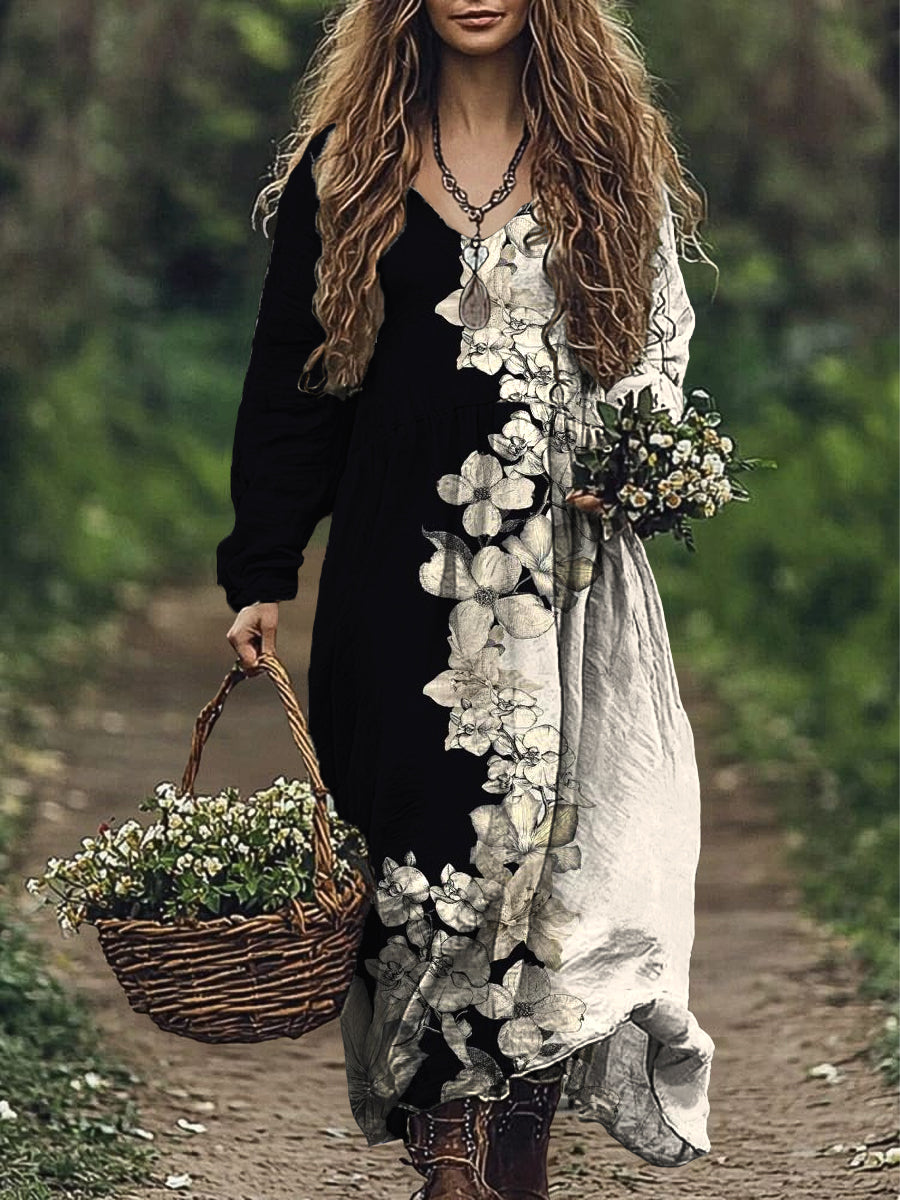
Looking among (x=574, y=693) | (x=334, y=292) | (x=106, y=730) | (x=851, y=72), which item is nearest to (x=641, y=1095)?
(x=574, y=693)

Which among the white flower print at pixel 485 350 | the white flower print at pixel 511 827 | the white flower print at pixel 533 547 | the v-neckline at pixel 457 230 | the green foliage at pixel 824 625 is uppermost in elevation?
the green foliage at pixel 824 625

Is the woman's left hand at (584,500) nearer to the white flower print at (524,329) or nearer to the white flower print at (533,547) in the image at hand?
the white flower print at (533,547)

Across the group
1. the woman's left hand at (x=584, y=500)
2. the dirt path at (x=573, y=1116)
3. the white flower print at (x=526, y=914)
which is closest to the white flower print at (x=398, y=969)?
the white flower print at (x=526, y=914)

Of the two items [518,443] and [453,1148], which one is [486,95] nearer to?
[518,443]

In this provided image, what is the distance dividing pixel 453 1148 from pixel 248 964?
482mm

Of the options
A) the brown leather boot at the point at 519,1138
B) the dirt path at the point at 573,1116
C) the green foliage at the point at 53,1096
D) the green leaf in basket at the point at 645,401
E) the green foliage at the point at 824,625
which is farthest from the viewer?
the green foliage at the point at 824,625

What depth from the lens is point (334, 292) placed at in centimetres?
374

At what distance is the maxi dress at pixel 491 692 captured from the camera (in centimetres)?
373

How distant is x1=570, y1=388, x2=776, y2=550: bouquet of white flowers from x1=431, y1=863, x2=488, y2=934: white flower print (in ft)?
2.07

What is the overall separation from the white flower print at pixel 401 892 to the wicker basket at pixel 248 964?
11cm

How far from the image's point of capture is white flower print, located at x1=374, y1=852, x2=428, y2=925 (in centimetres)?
374

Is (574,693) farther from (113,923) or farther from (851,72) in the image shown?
(851,72)

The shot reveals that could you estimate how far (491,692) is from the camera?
3.74 meters

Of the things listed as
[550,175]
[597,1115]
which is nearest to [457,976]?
[597,1115]
